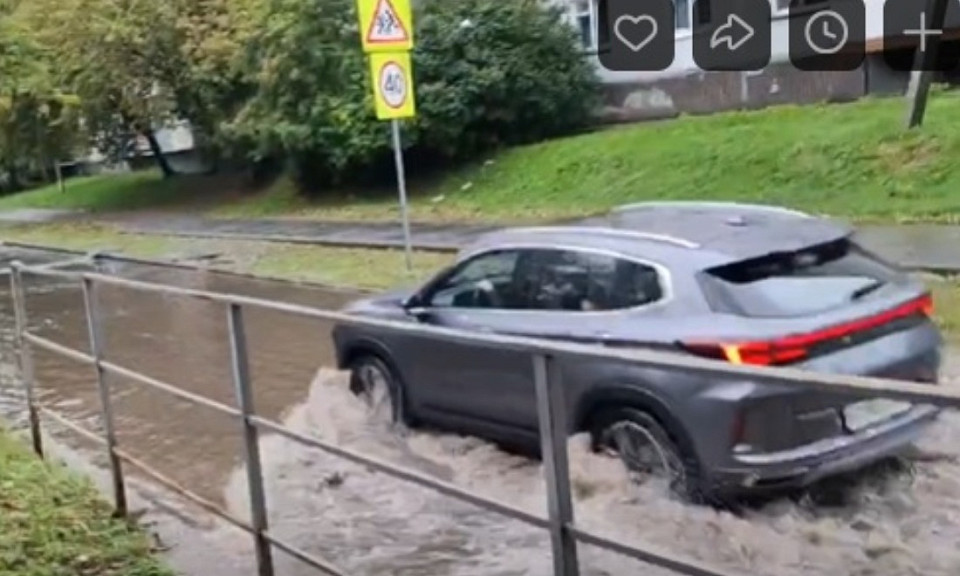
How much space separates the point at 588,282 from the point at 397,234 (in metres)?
15.0

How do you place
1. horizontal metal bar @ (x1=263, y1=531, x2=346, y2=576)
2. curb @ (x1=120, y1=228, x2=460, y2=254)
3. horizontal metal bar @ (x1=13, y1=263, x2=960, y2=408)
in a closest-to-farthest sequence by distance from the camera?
horizontal metal bar @ (x1=13, y1=263, x2=960, y2=408), horizontal metal bar @ (x1=263, y1=531, x2=346, y2=576), curb @ (x1=120, y1=228, x2=460, y2=254)

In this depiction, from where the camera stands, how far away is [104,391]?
680 cm

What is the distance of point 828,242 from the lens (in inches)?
268

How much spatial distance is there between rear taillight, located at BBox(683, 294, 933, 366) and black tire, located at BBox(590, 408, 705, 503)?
782 mm

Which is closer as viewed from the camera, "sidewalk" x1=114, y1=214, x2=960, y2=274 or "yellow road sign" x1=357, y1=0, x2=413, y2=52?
"sidewalk" x1=114, y1=214, x2=960, y2=274

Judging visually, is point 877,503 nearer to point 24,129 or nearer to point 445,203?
point 445,203

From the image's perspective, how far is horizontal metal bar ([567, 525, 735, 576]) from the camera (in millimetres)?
3021

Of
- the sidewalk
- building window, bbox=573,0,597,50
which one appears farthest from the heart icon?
the sidewalk

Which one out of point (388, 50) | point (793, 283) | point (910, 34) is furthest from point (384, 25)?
point (910, 34)

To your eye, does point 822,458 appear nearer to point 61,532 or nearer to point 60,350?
→ point 61,532

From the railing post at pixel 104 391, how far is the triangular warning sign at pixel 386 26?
27.4 ft

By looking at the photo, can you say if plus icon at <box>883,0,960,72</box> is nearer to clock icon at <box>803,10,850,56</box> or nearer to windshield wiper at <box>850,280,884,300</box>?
clock icon at <box>803,10,850,56</box>

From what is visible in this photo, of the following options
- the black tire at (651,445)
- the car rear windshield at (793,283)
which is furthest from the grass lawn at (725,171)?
the black tire at (651,445)

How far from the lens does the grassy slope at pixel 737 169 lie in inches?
723
